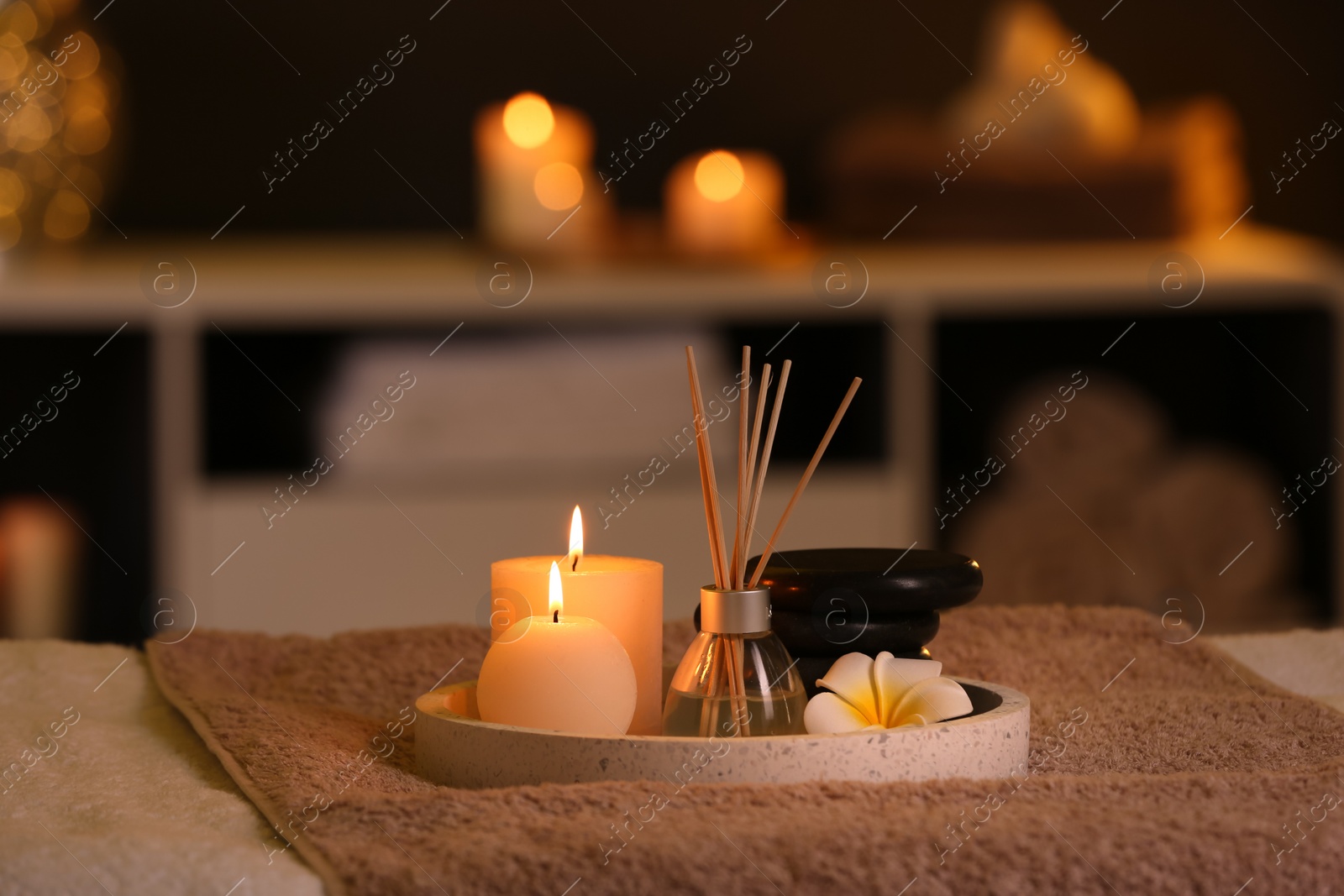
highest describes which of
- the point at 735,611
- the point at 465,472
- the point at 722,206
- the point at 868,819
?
the point at 722,206

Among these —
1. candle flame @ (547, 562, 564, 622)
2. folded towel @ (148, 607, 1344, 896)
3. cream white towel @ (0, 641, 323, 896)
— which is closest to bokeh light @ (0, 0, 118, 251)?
cream white towel @ (0, 641, 323, 896)

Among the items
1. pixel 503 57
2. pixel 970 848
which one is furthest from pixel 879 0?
pixel 970 848

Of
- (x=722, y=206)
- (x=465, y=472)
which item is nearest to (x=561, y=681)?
(x=465, y=472)

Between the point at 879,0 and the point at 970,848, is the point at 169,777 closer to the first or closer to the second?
the point at 970,848

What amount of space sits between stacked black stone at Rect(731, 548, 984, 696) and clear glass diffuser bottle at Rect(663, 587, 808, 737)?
0.03 meters

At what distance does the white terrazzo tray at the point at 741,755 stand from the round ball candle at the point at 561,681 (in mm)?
Result: 23

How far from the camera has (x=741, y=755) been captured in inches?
23.1

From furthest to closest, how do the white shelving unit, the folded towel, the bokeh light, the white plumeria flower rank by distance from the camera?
the bokeh light, the white shelving unit, the white plumeria flower, the folded towel

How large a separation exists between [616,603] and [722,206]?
1592 mm

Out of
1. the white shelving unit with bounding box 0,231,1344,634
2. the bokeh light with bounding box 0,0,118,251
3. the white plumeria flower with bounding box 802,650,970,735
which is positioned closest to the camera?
the white plumeria flower with bounding box 802,650,970,735

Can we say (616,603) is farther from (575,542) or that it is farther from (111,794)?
(111,794)

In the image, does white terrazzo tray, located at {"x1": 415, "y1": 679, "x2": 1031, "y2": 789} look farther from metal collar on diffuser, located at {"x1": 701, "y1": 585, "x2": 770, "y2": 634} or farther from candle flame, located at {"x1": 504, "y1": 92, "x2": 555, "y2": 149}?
candle flame, located at {"x1": 504, "y1": 92, "x2": 555, "y2": 149}

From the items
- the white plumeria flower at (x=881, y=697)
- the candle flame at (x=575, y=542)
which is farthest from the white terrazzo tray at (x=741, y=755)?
the candle flame at (x=575, y=542)

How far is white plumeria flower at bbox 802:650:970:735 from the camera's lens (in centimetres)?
63
